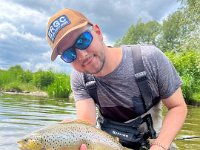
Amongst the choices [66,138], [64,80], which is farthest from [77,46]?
[64,80]

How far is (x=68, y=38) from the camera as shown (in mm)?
3625

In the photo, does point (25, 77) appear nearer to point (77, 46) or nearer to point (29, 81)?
point (29, 81)

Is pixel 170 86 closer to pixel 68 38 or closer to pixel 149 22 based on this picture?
pixel 68 38

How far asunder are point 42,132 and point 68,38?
0.87m

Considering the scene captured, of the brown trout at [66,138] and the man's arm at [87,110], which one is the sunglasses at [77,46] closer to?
the brown trout at [66,138]

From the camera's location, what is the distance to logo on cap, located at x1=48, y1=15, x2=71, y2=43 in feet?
11.8

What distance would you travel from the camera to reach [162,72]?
12.8 feet

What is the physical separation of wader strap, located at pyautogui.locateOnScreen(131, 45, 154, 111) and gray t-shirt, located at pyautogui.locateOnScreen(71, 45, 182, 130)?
34 millimetres

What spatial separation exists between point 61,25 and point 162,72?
1048 mm

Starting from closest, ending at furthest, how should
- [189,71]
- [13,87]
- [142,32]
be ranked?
[189,71] < [13,87] < [142,32]

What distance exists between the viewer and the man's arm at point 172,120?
3781 mm

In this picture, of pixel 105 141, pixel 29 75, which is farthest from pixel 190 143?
pixel 29 75

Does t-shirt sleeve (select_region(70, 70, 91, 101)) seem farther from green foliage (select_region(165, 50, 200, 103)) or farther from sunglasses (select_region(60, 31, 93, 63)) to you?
green foliage (select_region(165, 50, 200, 103))

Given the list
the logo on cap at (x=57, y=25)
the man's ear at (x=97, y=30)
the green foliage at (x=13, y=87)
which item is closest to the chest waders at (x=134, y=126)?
the man's ear at (x=97, y=30)
